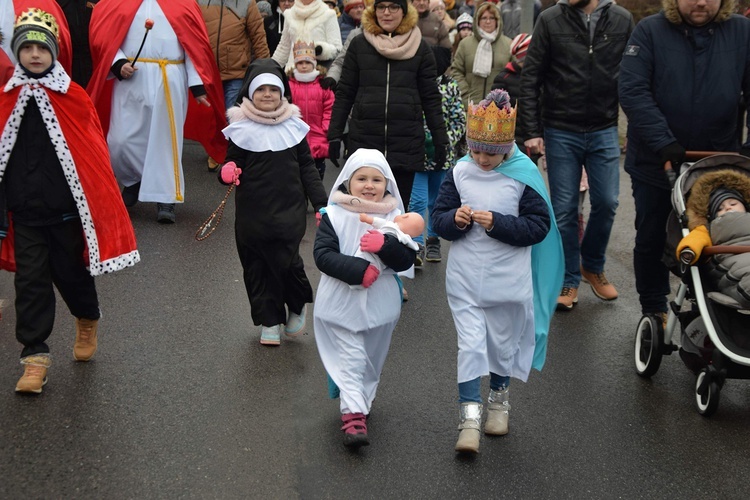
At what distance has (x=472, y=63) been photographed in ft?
35.4

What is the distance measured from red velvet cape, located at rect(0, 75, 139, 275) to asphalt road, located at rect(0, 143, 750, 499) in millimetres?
669

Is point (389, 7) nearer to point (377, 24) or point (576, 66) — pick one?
point (377, 24)

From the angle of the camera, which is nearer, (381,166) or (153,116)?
(381,166)

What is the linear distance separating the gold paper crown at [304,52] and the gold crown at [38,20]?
421 centimetres

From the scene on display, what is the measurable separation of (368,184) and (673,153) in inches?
80.2

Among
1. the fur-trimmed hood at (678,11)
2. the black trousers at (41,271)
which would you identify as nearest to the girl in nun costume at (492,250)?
the fur-trimmed hood at (678,11)

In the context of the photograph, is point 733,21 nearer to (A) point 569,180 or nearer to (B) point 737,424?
(A) point 569,180

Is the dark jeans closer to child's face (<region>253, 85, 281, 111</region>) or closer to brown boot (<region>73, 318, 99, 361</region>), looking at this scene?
child's face (<region>253, 85, 281, 111</region>)

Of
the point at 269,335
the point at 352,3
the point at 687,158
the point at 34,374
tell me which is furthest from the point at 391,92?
the point at 352,3

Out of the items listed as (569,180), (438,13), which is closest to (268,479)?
(569,180)

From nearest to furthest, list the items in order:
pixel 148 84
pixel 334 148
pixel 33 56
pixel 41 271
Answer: pixel 33 56 → pixel 41 271 → pixel 334 148 → pixel 148 84

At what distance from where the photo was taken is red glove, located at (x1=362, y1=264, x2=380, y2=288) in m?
4.96

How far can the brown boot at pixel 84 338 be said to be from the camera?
595 cm

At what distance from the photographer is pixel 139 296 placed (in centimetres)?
732
